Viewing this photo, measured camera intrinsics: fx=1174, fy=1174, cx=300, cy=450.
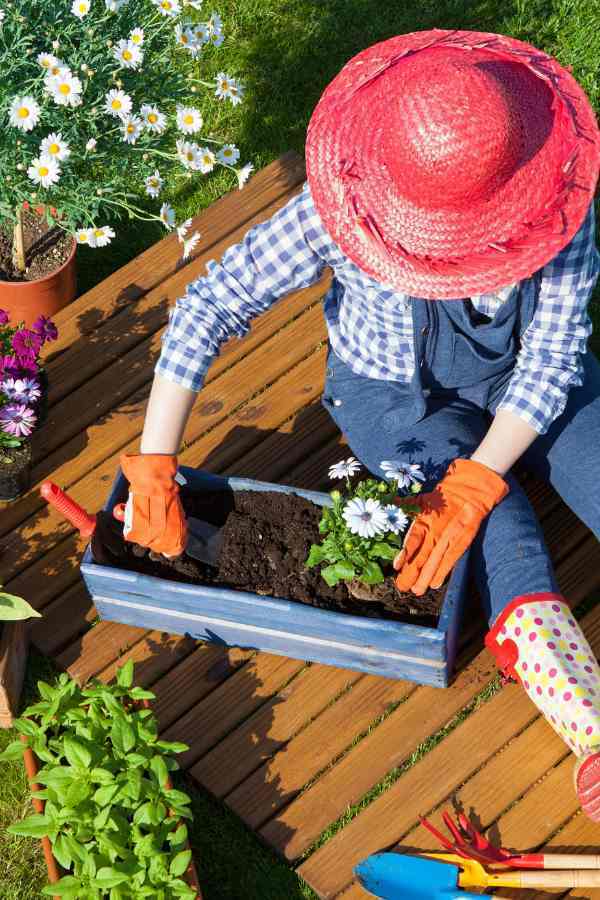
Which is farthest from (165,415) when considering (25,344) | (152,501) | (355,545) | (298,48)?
(298,48)

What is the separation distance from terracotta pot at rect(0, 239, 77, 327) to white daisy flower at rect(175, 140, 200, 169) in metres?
0.66

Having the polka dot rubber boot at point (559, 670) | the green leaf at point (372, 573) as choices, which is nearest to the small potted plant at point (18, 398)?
the green leaf at point (372, 573)

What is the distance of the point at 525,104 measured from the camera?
244 centimetres

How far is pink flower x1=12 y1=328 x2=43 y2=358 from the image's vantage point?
3.35 meters

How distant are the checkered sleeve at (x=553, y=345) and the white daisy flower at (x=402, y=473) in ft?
0.86

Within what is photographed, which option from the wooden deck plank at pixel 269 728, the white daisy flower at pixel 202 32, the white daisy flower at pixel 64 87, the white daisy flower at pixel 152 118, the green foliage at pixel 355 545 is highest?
the white daisy flower at pixel 64 87

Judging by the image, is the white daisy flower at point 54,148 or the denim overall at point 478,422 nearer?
the denim overall at point 478,422

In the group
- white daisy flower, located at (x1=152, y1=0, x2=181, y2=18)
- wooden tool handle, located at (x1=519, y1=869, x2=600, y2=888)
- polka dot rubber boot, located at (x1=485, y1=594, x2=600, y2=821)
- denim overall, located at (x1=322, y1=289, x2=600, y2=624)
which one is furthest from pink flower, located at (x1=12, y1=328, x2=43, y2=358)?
wooden tool handle, located at (x1=519, y1=869, x2=600, y2=888)

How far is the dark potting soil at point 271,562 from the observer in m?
2.92

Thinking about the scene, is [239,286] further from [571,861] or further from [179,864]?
[571,861]

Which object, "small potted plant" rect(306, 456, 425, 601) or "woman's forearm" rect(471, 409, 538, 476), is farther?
"woman's forearm" rect(471, 409, 538, 476)

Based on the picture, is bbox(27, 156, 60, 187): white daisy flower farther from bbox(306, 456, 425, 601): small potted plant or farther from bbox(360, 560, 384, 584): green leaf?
bbox(360, 560, 384, 584): green leaf

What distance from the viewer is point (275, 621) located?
296 cm

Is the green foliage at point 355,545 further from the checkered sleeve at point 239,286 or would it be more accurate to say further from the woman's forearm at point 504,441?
the checkered sleeve at point 239,286
